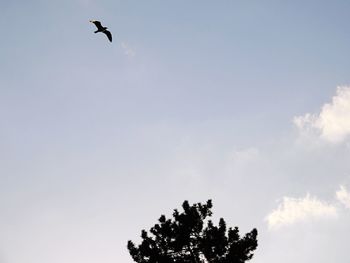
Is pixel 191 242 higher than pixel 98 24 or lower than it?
lower

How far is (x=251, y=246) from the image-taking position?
1952 centimetres

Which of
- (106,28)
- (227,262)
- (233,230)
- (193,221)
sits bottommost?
(227,262)

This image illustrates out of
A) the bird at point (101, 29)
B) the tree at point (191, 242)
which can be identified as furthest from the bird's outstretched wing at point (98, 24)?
the tree at point (191, 242)

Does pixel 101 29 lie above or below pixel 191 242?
above

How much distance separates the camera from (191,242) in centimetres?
1928

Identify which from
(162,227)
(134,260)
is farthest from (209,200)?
(134,260)

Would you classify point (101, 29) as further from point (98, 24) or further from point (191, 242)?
point (191, 242)

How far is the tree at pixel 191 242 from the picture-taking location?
18.9m

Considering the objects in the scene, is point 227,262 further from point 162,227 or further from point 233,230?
point 162,227

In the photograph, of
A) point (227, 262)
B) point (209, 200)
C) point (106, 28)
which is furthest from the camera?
point (209, 200)

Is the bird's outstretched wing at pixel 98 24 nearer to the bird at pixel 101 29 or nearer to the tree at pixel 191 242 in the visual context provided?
the bird at pixel 101 29

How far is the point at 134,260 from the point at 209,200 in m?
5.16

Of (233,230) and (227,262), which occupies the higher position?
(233,230)

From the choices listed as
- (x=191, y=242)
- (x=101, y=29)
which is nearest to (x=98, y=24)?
(x=101, y=29)
